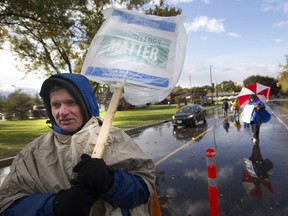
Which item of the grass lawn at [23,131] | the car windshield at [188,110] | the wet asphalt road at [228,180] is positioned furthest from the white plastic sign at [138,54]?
the car windshield at [188,110]

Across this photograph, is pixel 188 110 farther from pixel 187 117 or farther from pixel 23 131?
pixel 23 131

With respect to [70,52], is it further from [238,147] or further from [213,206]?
[213,206]

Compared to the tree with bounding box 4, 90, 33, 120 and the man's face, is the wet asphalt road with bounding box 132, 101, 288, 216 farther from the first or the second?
the tree with bounding box 4, 90, 33, 120

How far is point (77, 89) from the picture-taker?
1867 millimetres

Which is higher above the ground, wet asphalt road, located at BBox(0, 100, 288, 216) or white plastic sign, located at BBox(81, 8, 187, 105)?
white plastic sign, located at BBox(81, 8, 187, 105)

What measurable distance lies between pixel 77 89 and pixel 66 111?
17cm

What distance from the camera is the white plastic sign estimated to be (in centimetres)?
186

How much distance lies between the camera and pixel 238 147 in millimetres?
10312

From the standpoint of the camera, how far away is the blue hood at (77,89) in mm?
1853

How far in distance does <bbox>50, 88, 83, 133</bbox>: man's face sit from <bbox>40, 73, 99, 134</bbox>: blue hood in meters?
0.03

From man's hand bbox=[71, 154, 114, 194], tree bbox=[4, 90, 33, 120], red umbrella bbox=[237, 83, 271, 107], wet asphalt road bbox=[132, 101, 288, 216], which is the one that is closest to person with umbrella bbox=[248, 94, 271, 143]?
red umbrella bbox=[237, 83, 271, 107]

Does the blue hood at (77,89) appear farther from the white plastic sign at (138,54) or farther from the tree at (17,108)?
the tree at (17,108)

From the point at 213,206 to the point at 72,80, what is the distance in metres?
3.03

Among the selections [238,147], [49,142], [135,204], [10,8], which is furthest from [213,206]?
[10,8]
